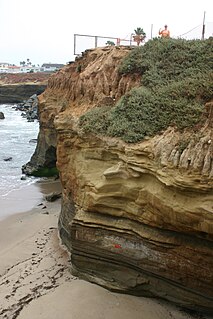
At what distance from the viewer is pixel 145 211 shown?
28.0ft

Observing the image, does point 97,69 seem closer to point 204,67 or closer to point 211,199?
point 204,67

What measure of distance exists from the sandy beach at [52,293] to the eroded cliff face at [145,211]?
0.29m

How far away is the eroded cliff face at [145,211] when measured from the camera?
25.1 feet

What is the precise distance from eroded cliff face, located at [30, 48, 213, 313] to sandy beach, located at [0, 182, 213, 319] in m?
0.29

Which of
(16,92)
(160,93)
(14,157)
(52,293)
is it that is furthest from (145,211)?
(16,92)

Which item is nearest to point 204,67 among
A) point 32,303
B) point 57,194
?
point 32,303

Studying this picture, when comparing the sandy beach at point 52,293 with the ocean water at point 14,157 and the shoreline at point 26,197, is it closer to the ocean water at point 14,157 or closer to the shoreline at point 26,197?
the shoreline at point 26,197

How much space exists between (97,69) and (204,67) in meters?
3.71

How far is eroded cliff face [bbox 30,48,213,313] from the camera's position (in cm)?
764

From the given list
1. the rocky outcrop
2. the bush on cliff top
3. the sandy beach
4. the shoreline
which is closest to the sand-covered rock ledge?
the sandy beach

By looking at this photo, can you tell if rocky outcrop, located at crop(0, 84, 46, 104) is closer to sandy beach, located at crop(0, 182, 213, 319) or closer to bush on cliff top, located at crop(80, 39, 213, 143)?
sandy beach, located at crop(0, 182, 213, 319)

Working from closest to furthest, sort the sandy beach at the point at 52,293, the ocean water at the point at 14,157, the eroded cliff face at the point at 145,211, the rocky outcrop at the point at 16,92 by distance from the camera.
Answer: the eroded cliff face at the point at 145,211 → the sandy beach at the point at 52,293 → the ocean water at the point at 14,157 → the rocky outcrop at the point at 16,92

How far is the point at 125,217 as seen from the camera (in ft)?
29.7

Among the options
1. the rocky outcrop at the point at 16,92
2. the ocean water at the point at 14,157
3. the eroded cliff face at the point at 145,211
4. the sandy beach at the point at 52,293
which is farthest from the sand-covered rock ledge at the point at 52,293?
the rocky outcrop at the point at 16,92
